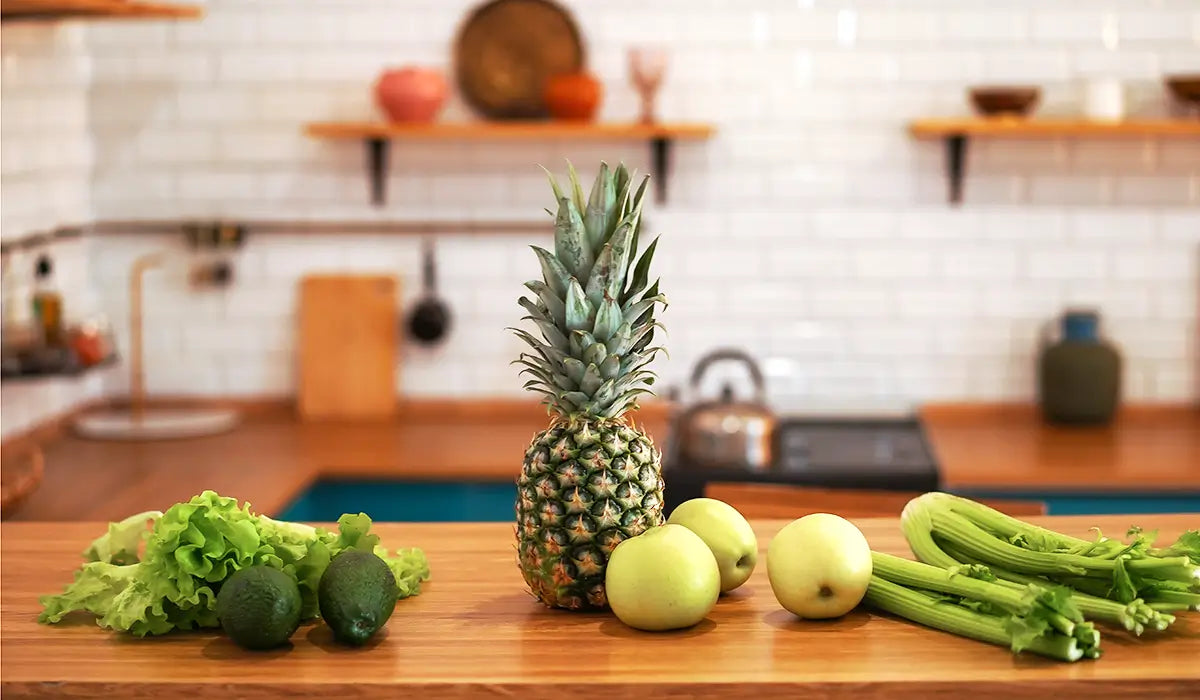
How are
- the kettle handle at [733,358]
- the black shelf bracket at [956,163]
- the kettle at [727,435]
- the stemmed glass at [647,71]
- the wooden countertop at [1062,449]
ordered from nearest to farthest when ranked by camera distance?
the wooden countertop at [1062,449]
the kettle at [727,435]
the kettle handle at [733,358]
the stemmed glass at [647,71]
the black shelf bracket at [956,163]

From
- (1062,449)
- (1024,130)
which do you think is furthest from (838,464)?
(1024,130)

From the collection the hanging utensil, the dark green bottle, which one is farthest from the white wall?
the dark green bottle

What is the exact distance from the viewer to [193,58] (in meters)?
4.62

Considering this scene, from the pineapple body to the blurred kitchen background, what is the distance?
2.82m

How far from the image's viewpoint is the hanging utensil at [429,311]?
4582mm

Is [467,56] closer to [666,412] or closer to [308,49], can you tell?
[308,49]

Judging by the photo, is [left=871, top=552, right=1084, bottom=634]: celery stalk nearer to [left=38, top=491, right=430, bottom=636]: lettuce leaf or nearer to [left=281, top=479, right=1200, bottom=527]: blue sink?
[left=38, top=491, right=430, bottom=636]: lettuce leaf

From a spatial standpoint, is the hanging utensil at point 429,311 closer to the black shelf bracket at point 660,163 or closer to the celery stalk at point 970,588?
the black shelf bracket at point 660,163

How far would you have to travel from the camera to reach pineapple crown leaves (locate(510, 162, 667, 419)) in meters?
1.75

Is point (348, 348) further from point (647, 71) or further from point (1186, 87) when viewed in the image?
point (1186, 87)

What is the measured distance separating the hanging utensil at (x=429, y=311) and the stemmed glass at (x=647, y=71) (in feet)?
2.62

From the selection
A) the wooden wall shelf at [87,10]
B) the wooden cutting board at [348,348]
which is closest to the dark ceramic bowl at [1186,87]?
the wooden cutting board at [348,348]

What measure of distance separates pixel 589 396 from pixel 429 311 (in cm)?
283

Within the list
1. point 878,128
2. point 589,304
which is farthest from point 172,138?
point 589,304
